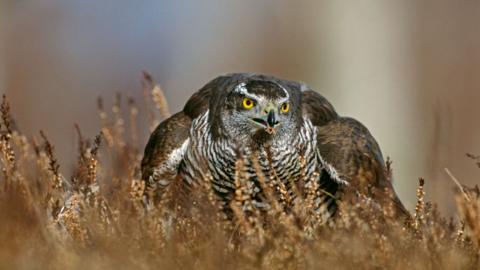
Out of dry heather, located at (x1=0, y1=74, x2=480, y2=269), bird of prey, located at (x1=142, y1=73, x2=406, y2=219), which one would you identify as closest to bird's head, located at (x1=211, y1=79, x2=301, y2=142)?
bird of prey, located at (x1=142, y1=73, x2=406, y2=219)

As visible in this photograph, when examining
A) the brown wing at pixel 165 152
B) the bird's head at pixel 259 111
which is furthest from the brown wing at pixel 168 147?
the bird's head at pixel 259 111

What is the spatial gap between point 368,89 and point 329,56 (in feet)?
2.32

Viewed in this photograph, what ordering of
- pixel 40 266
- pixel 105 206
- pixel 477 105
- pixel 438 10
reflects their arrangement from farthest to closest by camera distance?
pixel 477 105, pixel 438 10, pixel 105 206, pixel 40 266

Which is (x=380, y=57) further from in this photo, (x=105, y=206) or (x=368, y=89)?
(x=105, y=206)

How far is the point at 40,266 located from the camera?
17.6 feet

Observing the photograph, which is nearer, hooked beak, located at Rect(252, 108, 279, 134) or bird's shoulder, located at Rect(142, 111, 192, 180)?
hooked beak, located at Rect(252, 108, 279, 134)

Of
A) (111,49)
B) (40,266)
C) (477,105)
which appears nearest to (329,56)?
(477,105)

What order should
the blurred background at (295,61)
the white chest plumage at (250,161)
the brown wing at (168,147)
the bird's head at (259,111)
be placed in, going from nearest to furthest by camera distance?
the bird's head at (259,111)
the white chest plumage at (250,161)
the brown wing at (168,147)
the blurred background at (295,61)

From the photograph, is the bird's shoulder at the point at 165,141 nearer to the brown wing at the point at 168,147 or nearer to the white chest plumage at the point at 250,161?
the brown wing at the point at 168,147

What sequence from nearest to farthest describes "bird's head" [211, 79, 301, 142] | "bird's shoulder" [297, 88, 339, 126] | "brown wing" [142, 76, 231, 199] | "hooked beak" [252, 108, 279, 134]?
"hooked beak" [252, 108, 279, 134]
"bird's head" [211, 79, 301, 142]
"brown wing" [142, 76, 231, 199]
"bird's shoulder" [297, 88, 339, 126]

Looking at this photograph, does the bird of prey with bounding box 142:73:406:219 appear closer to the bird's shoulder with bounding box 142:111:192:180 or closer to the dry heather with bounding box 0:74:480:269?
the bird's shoulder with bounding box 142:111:192:180

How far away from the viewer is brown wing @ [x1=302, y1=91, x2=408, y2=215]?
798cm

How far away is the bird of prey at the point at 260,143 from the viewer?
789cm

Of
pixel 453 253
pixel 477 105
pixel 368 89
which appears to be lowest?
A: pixel 477 105
